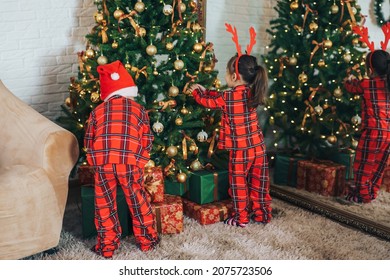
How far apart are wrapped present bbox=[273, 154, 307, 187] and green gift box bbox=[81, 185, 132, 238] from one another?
4.90ft

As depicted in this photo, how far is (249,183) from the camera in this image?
3.14m

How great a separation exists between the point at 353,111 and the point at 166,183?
4.95 ft

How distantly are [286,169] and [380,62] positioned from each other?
122 cm

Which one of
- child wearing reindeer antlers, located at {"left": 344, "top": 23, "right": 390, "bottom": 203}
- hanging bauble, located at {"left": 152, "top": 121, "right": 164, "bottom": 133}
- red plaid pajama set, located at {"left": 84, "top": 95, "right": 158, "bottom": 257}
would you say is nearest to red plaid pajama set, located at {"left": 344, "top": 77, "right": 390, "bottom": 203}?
child wearing reindeer antlers, located at {"left": 344, "top": 23, "right": 390, "bottom": 203}

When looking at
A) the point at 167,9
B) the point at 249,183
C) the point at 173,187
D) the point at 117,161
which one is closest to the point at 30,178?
the point at 117,161

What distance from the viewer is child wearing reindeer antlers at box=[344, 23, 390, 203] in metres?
2.93

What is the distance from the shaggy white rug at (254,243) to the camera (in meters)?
2.59

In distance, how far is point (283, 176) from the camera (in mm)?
3766

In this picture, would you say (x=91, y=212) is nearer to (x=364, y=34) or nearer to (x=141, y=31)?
(x=141, y=31)

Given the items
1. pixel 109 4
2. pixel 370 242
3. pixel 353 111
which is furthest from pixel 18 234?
pixel 353 111

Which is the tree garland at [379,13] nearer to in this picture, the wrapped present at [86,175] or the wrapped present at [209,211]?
the wrapped present at [209,211]

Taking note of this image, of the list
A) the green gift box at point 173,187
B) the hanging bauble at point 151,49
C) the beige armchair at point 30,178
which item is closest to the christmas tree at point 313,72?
the green gift box at point 173,187

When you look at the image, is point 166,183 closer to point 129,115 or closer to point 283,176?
point 129,115

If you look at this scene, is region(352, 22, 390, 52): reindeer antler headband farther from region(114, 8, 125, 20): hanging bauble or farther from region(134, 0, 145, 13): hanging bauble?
region(114, 8, 125, 20): hanging bauble
